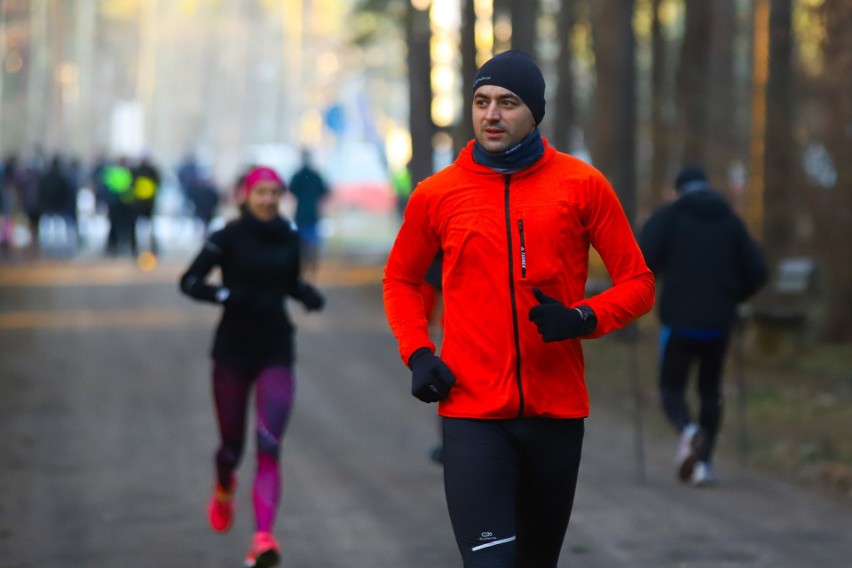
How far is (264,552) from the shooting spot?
26.1 feet

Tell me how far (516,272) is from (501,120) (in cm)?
47

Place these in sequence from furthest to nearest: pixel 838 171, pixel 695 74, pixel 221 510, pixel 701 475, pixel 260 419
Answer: pixel 695 74 < pixel 838 171 < pixel 701 475 < pixel 221 510 < pixel 260 419

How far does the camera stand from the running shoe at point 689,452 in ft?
35.4

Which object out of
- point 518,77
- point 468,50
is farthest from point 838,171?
point 518,77

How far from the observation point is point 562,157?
5242mm

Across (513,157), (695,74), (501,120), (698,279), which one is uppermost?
(501,120)

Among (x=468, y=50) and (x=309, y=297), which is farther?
(x=468, y=50)

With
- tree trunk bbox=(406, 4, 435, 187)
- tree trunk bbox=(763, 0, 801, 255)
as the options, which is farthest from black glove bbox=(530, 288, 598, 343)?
tree trunk bbox=(406, 4, 435, 187)

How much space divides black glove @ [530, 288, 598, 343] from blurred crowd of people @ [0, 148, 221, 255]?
2732cm

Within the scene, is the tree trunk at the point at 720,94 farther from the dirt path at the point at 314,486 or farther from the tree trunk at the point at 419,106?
the dirt path at the point at 314,486

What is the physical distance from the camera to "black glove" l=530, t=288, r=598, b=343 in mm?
4898

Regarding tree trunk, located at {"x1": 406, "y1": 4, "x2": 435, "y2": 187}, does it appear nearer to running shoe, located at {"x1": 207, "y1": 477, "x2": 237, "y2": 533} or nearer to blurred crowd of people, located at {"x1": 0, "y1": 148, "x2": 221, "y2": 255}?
blurred crowd of people, located at {"x1": 0, "y1": 148, "x2": 221, "y2": 255}

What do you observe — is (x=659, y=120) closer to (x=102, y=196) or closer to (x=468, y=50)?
(x=468, y=50)

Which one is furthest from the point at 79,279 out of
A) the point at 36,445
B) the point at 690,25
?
the point at 36,445
